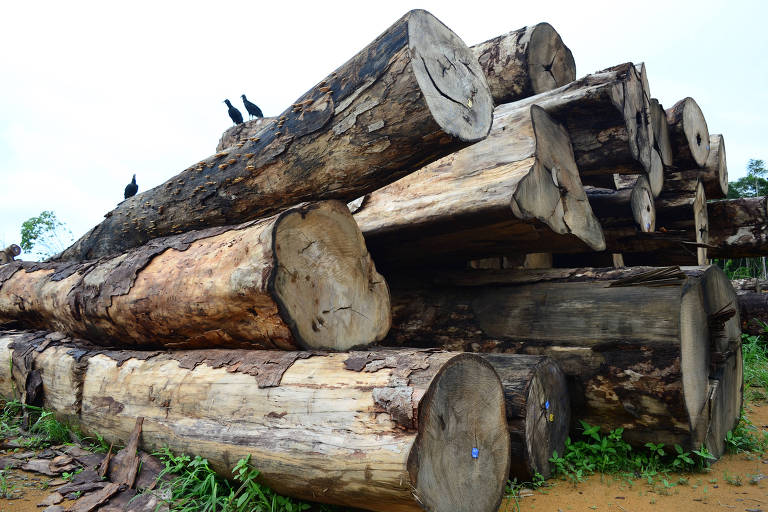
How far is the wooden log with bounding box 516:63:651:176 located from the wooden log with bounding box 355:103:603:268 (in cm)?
14

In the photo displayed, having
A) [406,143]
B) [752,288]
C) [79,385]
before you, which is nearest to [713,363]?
[406,143]

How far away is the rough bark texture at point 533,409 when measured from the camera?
263 centimetres

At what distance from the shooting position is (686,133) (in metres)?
4.84

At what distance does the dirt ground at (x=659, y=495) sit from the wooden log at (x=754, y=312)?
416cm

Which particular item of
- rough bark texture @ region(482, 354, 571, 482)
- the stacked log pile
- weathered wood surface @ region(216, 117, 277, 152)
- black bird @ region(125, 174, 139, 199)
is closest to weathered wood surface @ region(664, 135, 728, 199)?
the stacked log pile

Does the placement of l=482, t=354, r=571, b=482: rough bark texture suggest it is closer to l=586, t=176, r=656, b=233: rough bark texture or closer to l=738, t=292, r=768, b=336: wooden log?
l=586, t=176, r=656, b=233: rough bark texture

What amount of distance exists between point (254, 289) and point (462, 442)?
1.13m

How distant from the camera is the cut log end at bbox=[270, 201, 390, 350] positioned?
8.50ft

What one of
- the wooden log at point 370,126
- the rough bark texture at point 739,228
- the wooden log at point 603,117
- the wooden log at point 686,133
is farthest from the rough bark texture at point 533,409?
the rough bark texture at point 739,228

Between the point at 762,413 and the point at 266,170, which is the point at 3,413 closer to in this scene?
the point at 266,170

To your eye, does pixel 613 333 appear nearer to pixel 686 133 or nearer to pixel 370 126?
pixel 370 126

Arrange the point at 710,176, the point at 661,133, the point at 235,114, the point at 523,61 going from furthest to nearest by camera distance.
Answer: the point at 235,114, the point at 710,176, the point at 661,133, the point at 523,61

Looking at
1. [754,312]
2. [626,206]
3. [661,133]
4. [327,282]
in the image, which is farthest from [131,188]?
[754,312]

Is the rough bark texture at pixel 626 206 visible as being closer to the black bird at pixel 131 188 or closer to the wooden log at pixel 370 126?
the wooden log at pixel 370 126
